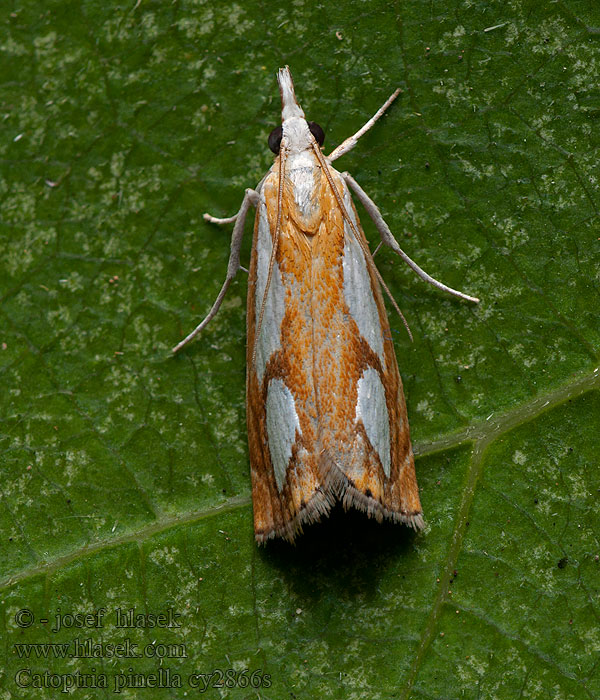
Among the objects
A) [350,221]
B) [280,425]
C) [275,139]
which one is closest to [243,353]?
[280,425]

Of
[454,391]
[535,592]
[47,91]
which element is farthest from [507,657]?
[47,91]

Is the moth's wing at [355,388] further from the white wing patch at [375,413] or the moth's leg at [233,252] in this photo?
the moth's leg at [233,252]

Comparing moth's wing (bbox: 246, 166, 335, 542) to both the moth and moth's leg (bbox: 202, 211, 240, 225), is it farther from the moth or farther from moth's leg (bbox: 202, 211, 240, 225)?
moth's leg (bbox: 202, 211, 240, 225)

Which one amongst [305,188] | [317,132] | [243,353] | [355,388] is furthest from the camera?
[243,353]

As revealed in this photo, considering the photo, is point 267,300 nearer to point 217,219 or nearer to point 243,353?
point 243,353

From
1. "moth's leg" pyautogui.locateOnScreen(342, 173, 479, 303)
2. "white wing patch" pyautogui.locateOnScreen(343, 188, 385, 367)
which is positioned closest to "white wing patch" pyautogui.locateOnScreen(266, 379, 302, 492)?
"white wing patch" pyautogui.locateOnScreen(343, 188, 385, 367)

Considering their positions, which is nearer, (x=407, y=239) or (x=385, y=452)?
(x=385, y=452)

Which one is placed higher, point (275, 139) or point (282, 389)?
point (275, 139)

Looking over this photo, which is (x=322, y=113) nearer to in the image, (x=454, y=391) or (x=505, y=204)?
(x=505, y=204)
